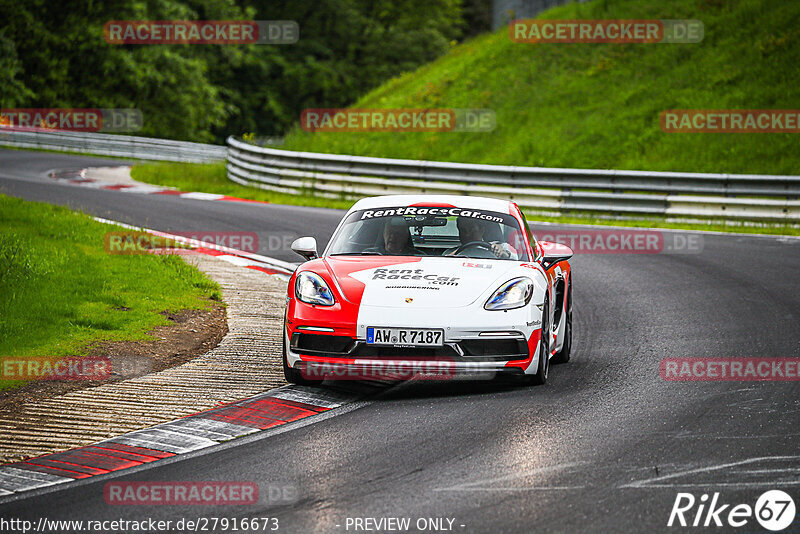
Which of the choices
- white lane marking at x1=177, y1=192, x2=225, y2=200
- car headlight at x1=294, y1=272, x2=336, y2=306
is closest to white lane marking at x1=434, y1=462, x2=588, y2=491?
car headlight at x1=294, y1=272, x2=336, y2=306

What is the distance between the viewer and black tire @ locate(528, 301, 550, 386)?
7.61m

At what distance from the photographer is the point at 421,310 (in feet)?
24.0

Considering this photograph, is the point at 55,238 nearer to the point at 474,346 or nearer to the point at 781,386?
the point at 474,346

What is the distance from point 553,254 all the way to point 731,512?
3.76 m

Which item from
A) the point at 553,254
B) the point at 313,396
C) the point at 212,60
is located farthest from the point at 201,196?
the point at 212,60

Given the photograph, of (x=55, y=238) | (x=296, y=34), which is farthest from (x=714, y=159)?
(x=296, y=34)

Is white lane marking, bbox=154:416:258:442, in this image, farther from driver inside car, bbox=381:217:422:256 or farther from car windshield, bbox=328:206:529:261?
driver inside car, bbox=381:217:422:256

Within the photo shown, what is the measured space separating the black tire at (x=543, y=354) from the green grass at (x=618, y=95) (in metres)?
15.1

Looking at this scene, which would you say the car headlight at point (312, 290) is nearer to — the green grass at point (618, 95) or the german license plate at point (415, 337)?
the german license plate at point (415, 337)

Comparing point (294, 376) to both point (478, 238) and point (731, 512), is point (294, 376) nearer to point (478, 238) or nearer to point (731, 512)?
point (478, 238)

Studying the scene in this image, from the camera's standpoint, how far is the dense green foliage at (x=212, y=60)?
42094 mm

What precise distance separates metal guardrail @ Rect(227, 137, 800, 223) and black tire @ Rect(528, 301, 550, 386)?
12.1 m

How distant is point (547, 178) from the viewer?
20.8m

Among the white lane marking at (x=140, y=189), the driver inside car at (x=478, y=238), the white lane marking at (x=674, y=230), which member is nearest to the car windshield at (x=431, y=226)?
the driver inside car at (x=478, y=238)
